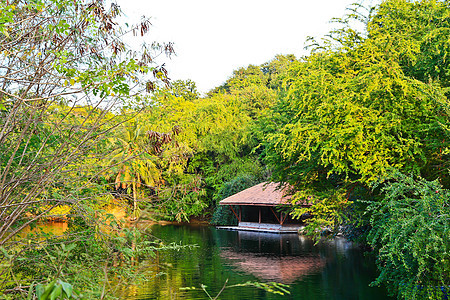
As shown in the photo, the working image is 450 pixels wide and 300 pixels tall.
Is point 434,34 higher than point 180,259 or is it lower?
higher

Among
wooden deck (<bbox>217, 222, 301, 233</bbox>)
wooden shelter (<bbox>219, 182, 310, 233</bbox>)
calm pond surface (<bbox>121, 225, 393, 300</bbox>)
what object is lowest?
calm pond surface (<bbox>121, 225, 393, 300</bbox>)

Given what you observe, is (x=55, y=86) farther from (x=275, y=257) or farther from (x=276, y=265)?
(x=275, y=257)

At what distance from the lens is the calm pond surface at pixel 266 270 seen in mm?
13211

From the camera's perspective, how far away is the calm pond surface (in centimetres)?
1321

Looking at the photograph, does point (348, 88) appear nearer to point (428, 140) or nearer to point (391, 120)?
point (391, 120)

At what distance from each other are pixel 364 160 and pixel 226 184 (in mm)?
24805

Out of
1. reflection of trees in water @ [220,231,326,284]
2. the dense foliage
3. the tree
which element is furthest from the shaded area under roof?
the tree

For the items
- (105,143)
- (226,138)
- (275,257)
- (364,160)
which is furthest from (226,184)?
(105,143)

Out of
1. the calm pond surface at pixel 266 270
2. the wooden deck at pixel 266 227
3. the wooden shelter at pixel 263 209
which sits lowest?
the calm pond surface at pixel 266 270

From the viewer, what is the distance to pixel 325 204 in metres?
14.0

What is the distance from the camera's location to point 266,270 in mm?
16938

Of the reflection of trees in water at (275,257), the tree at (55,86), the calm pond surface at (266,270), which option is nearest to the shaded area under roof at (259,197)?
the reflection of trees in water at (275,257)

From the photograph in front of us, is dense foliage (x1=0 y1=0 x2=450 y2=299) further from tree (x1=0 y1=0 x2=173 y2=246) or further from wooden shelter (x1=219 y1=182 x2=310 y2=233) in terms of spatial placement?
wooden shelter (x1=219 y1=182 x2=310 y2=233)

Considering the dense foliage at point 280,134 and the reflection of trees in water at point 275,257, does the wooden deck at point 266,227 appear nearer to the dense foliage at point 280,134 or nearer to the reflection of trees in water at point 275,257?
the reflection of trees in water at point 275,257
